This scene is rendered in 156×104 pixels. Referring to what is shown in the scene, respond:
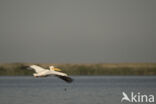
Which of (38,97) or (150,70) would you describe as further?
(150,70)

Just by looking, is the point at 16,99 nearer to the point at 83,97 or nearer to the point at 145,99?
the point at 83,97

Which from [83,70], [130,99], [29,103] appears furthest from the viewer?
[83,70]

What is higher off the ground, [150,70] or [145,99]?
[150,70]

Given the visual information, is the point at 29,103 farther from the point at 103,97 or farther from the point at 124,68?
the point at 124,68

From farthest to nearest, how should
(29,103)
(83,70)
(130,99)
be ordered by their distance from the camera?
1. (83,70)
2. (130,99)
3. (29,103)

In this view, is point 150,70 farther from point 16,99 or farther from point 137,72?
point 16,99

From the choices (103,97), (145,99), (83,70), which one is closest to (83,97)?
(103,97)

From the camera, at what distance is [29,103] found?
107ft

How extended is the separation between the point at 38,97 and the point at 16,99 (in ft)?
6.42

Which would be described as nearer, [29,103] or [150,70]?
[29,103]

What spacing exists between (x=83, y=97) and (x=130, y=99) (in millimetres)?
3333

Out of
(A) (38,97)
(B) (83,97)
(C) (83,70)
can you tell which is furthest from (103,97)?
(C) (83,70)

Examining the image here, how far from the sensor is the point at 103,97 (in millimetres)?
36250

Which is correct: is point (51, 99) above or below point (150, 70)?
below
